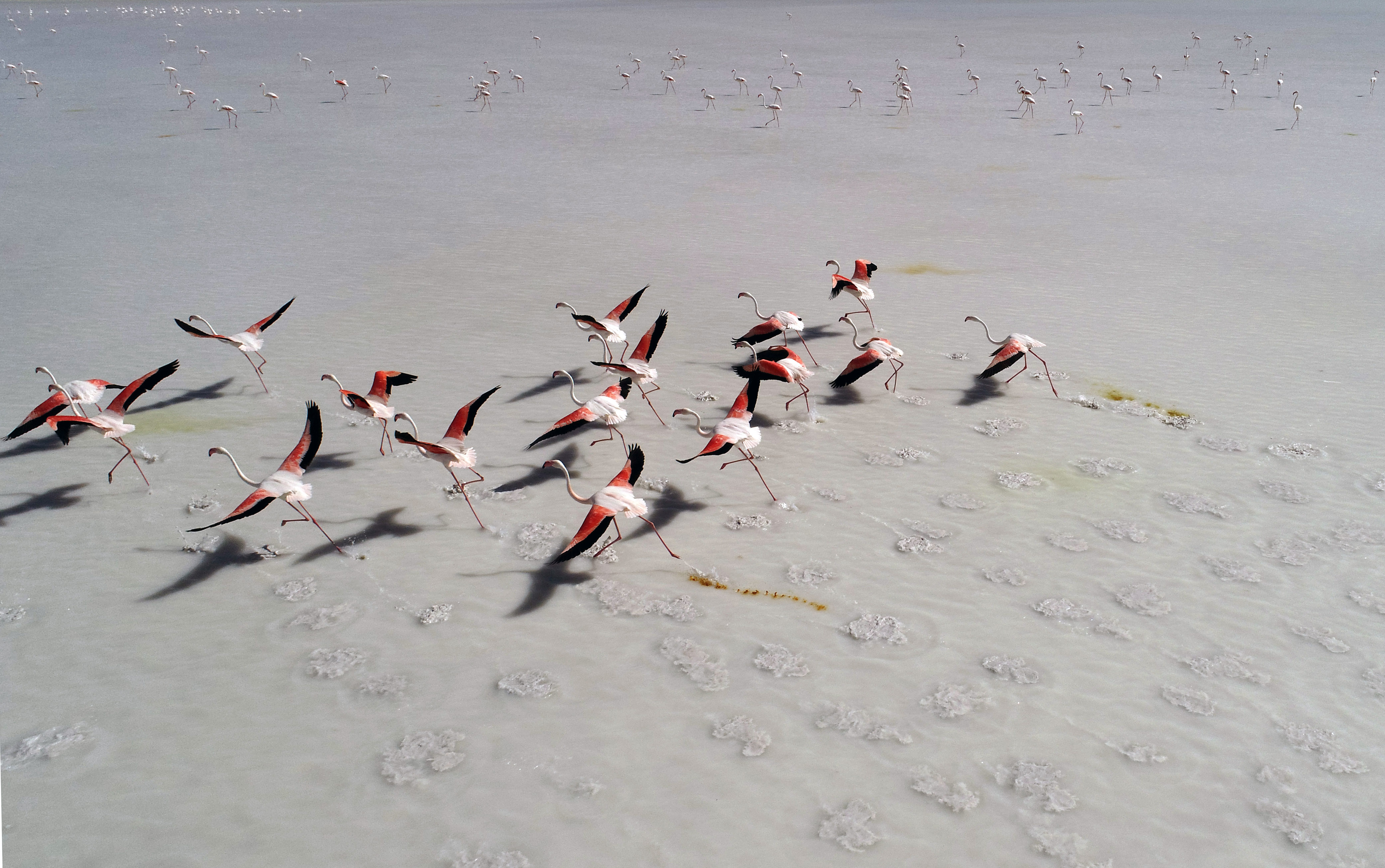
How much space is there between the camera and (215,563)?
279 inches

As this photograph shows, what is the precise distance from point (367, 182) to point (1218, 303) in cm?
1628

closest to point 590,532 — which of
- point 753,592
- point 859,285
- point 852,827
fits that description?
point 753,592

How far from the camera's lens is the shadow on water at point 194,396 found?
975cm

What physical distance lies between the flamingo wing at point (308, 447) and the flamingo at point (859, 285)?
655 cm

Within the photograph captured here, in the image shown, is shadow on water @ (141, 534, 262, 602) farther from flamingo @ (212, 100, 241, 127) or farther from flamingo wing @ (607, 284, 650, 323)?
flamingo @ (212, 100, 241, 127)

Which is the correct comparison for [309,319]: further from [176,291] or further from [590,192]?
[590,192]

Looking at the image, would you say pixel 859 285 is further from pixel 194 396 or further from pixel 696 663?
pixel 194 396

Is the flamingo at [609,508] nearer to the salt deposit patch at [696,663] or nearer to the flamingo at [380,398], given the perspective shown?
the salt deposit patch at [696,663]

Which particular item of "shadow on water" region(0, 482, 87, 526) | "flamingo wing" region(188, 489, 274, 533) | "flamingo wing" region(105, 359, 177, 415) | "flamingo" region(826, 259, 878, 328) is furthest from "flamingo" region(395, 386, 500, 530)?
"flamingo" region(826, 259, 878, 328)

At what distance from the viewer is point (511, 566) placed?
7.10 m

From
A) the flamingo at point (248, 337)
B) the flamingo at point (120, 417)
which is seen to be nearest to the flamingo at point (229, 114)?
the flamingo at point (248, 337)

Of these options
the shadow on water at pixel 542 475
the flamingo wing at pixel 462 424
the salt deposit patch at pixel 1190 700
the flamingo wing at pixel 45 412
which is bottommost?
the flamingo wing at pixel 45 412

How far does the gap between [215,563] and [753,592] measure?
4199mm

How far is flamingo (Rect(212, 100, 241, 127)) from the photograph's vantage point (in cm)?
2509
